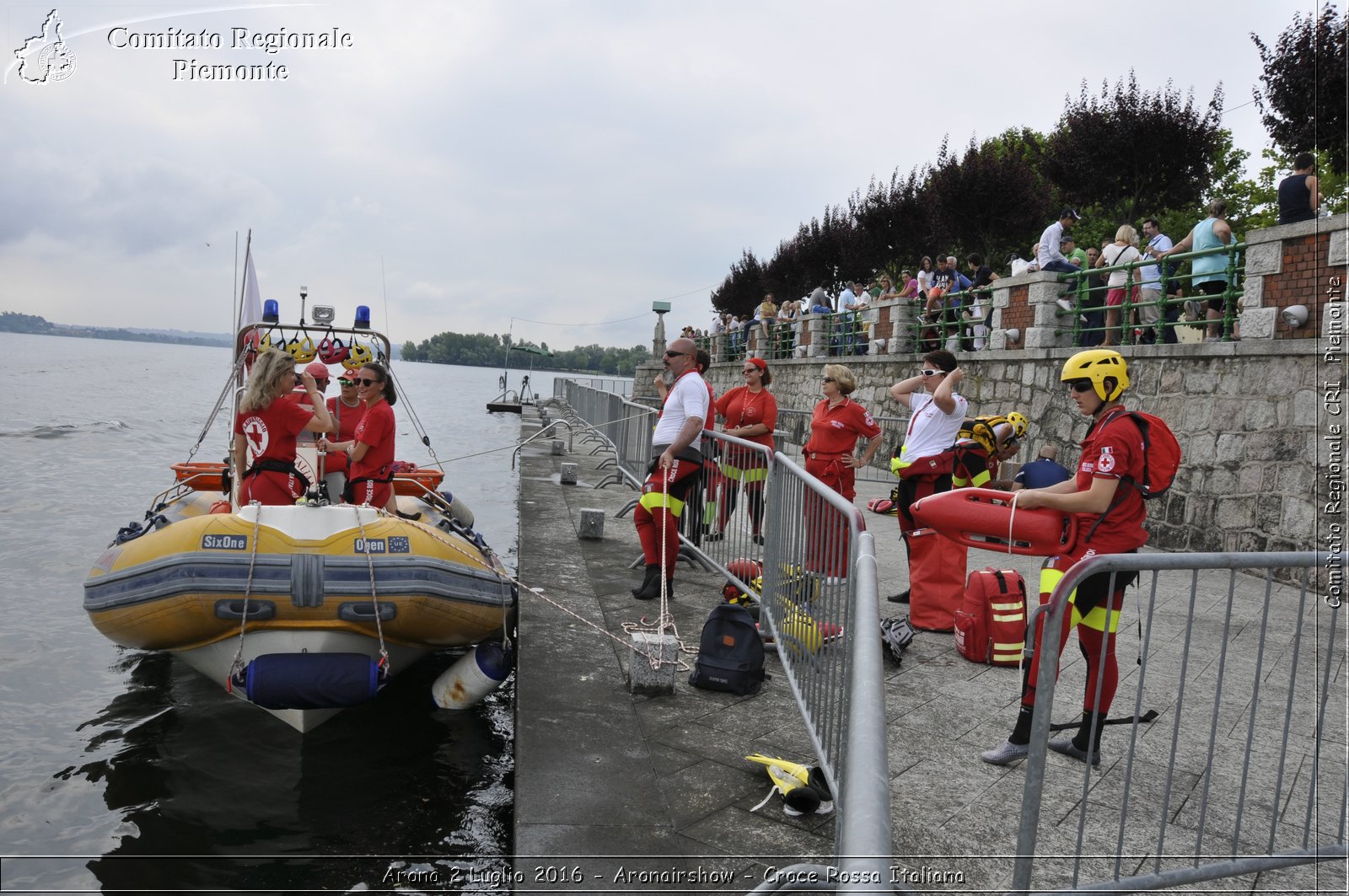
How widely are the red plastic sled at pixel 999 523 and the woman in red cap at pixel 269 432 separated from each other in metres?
3.68

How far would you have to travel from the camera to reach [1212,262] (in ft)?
Result: 33.4

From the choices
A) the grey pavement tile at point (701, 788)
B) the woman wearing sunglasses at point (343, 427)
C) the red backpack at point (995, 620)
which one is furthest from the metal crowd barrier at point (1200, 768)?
the woman wearing sunglasses at point (343, 427)

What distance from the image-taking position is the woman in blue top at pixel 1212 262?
10023mm

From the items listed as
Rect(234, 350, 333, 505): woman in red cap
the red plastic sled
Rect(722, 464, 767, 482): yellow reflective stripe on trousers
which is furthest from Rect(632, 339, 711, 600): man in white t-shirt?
the red plastic sled

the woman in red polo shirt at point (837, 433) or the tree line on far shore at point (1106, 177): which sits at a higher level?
the tree line on far shore at point (1106, 177)

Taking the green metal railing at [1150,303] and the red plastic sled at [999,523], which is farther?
the green metal railing at [1150,303]

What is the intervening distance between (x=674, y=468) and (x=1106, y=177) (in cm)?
1770

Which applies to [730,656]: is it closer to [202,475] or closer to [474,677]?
[474,677]

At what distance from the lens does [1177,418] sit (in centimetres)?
1027

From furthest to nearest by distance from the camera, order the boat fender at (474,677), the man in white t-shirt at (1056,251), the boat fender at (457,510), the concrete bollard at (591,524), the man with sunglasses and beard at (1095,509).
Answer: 1. the man in white t-shirt at (1056,251)
2. the concrete bollard at (591,524)
3. the boat fender at (457,510)
4. the boat fender at (474,677)
5. the man with sunglasses and beard at (1095,509)

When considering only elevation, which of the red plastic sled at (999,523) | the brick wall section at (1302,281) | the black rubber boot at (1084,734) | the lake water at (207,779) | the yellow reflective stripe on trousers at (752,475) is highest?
the brick wall section at (1302,281)

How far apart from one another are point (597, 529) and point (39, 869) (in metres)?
5.36

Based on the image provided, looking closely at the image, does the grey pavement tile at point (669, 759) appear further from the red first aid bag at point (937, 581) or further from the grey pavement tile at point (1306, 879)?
the red first aid bag at point (937, 581)

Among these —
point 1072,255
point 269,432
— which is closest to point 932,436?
point 269,432
